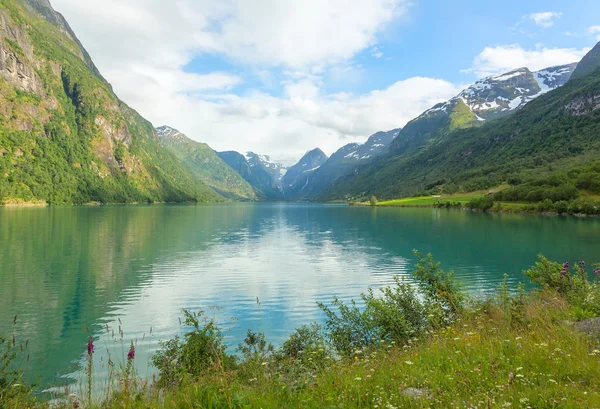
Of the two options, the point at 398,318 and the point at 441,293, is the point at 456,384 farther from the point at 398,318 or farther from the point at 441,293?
the point at 441,293

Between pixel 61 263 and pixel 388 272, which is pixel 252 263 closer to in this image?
pixel 388 272

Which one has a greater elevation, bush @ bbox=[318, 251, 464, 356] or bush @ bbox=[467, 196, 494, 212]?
bush @ bbox=[467, 196, 494, 212]

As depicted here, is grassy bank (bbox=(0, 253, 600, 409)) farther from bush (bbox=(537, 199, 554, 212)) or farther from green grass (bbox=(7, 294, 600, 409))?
bush (bbox=(537, 199, 554, 212))

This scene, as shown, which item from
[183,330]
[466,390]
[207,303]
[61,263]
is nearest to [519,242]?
[207,303]

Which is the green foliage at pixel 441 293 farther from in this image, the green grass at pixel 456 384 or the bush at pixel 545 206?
the bush at pixel 545 206

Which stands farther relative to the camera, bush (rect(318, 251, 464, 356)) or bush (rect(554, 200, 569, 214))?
bush (rect(554, 200, 569, 214))

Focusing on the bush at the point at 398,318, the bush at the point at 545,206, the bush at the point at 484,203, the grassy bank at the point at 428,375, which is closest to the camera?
the grassy bank at the point at 428,375

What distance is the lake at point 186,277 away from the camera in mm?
21031

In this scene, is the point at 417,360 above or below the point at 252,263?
above

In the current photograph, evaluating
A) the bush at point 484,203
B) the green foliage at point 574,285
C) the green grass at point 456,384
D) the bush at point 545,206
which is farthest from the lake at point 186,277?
the bush at point 484,203

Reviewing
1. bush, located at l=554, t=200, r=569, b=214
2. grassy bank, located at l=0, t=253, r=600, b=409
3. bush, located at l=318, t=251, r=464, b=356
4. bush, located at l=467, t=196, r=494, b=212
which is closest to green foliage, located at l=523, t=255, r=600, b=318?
grassy bank, located at l=0, t=253, r=600, b=409

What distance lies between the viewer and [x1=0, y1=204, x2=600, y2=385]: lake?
21.0 meters

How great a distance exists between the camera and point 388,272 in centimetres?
3938

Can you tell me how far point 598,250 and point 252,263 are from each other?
47.6m
